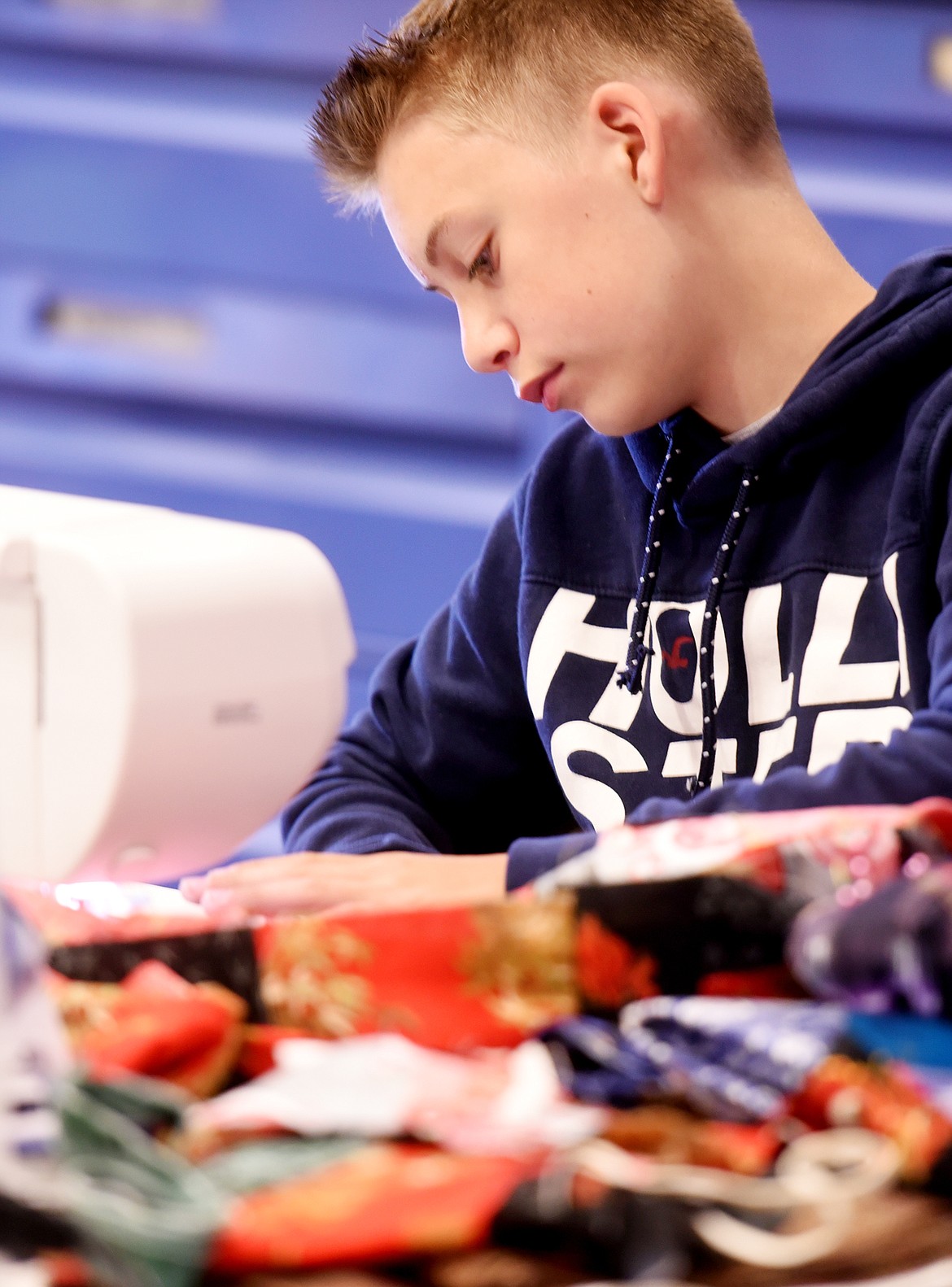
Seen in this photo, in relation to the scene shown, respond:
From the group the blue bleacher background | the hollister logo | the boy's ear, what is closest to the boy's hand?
the hollister logo

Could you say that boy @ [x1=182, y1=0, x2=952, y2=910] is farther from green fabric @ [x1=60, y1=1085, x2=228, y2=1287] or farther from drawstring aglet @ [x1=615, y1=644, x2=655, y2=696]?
green fabric @ [x1=60, y1=1085, x2=228, y2=1287]

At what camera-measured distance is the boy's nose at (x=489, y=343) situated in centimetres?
122

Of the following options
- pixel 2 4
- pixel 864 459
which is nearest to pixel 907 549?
pixel 864 459

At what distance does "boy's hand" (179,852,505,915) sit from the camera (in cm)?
94

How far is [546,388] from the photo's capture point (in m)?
1.24

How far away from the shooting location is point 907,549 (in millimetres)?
1105

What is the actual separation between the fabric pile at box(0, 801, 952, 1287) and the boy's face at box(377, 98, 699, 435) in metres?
0.50

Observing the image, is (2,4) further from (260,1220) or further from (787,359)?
(260,1220)

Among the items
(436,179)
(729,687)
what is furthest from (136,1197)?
(436,179)

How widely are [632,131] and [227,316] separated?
1340 mm

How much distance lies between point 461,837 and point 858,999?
2.54 feet

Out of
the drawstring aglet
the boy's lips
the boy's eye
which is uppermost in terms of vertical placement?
the boy's eye

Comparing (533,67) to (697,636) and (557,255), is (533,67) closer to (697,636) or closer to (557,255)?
(557,255)

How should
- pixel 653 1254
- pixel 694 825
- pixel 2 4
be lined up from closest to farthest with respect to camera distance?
pixel 653 1254 < pixel 694 825 < pixel 2 4
